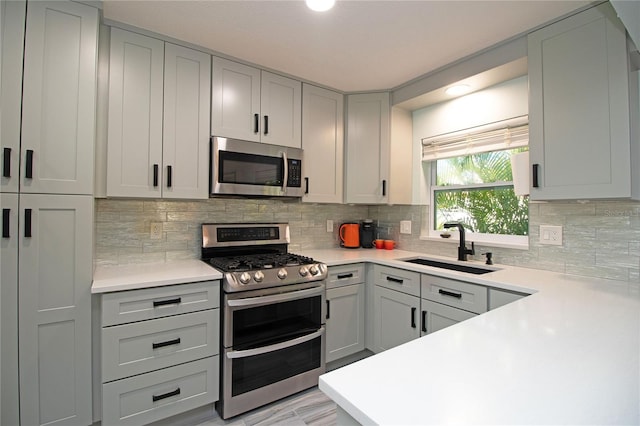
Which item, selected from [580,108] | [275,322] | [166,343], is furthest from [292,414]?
[580,108]

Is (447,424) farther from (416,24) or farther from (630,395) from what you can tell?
(416,24)

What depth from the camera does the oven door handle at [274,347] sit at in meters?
1.85

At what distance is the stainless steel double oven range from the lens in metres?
1.85

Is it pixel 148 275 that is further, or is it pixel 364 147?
pixel 364 147

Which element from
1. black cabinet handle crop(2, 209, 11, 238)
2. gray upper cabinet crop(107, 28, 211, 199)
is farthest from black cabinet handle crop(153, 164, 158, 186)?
black cabinet handle crop(2, 209, 11, 238)

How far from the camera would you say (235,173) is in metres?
2.23

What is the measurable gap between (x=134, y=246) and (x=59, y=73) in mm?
1104

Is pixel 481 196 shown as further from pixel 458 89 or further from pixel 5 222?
pixel 5 222

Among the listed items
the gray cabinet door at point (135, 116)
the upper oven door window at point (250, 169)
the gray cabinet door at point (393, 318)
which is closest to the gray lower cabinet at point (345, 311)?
the gray cabinet door at point (393, 318)

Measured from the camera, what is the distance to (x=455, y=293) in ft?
6.29

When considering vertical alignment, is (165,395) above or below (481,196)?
below

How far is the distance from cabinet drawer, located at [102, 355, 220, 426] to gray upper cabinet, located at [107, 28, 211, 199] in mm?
1052

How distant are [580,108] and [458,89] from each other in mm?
925

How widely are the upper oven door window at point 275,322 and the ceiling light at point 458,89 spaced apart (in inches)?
74.9
